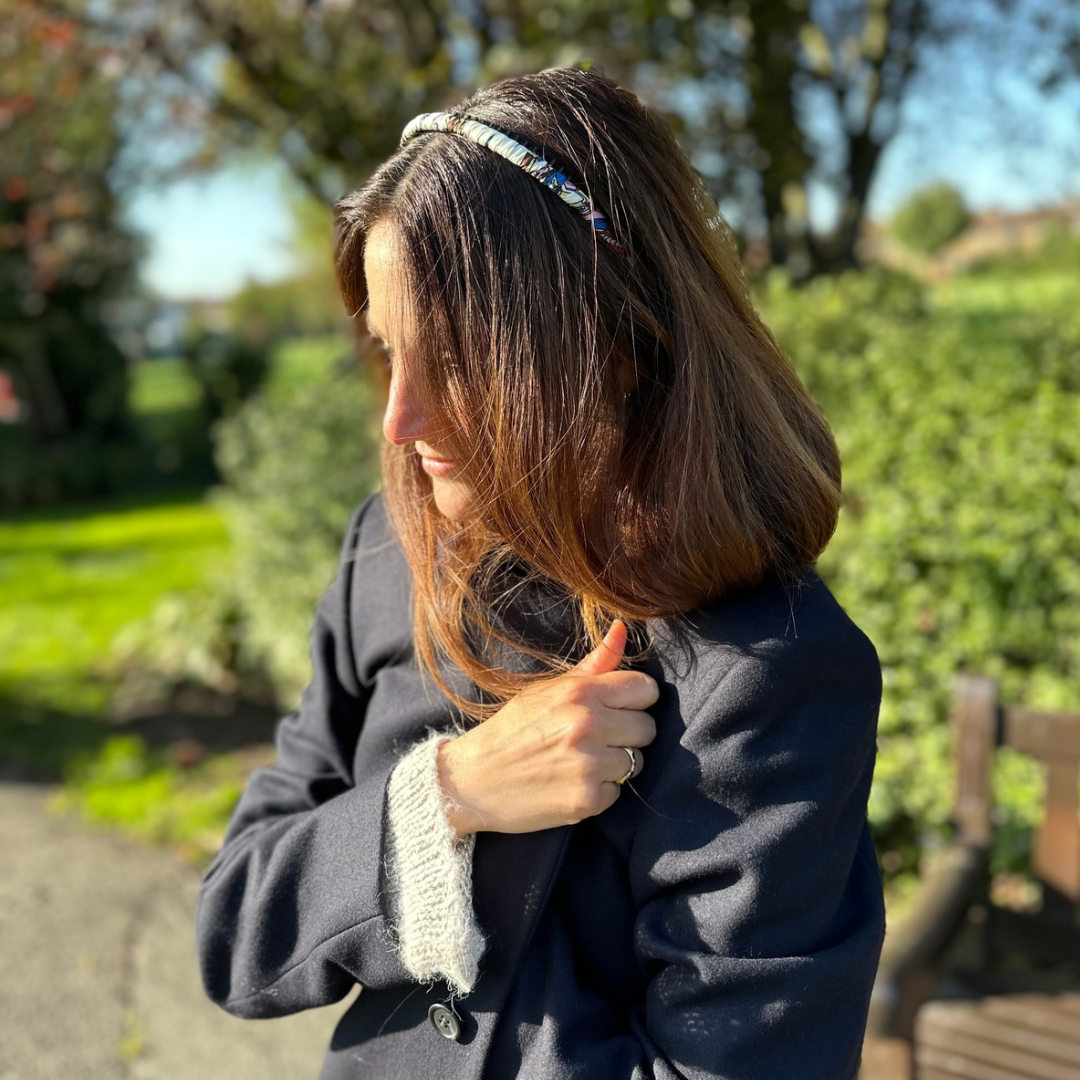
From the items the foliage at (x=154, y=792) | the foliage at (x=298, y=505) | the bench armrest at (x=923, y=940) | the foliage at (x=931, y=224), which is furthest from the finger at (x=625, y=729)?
the foliage at (x=931, y=224)

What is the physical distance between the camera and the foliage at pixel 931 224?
39.8ft

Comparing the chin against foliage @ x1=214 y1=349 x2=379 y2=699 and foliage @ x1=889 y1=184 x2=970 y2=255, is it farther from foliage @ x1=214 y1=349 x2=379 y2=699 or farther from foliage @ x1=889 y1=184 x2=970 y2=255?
foliage @ x1=889 y1=184 x2=970 y2=255

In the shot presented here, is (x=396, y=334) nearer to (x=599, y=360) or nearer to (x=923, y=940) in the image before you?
(x=599, y=360)

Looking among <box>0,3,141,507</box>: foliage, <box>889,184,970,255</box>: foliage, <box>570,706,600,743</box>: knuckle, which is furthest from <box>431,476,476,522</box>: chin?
<box>889,184,970,255</box>: foliage

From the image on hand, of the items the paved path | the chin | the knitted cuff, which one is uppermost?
the chin

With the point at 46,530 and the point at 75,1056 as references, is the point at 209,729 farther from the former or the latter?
the point at 46,530

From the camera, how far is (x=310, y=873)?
1.31 m

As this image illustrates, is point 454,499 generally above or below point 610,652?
above

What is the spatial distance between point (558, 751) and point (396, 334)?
0.50 m

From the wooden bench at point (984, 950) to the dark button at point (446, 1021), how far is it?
1.21m

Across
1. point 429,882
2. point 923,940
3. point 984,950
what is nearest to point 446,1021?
point 429,882

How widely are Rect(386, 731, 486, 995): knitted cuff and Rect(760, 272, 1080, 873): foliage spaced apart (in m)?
2.46

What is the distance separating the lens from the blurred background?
3207mm

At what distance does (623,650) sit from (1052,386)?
2495mm
